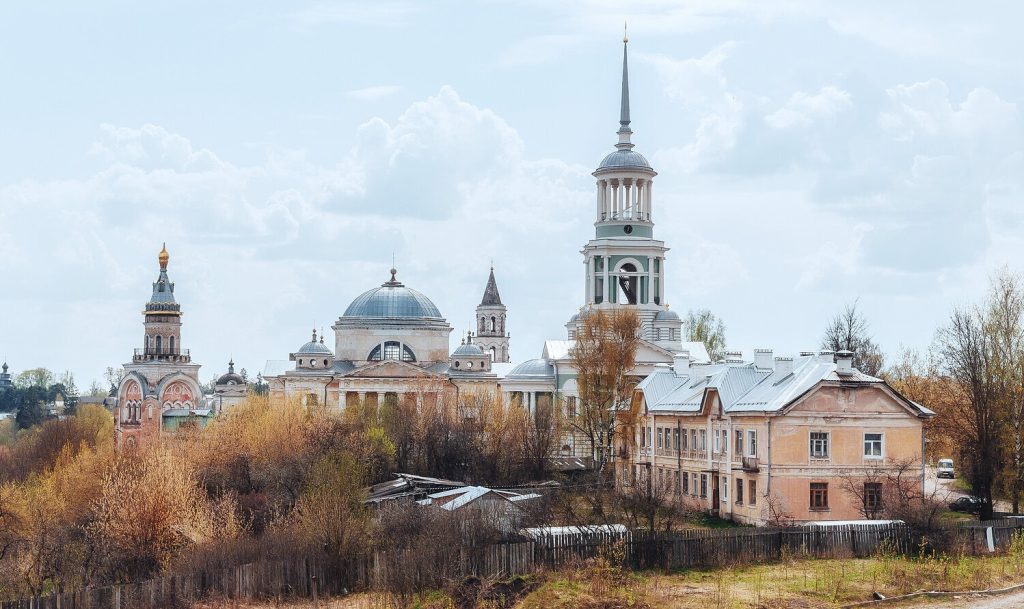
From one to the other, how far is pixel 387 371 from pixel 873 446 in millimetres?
40971

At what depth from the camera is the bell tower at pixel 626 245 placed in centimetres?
7881

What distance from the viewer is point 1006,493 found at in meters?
49.1

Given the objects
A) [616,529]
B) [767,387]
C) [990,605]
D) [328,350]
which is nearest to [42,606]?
[616,529]

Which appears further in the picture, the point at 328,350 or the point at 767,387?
the point at 328,350

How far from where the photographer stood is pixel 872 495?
44.2 metres

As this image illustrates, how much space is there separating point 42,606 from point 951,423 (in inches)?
1250

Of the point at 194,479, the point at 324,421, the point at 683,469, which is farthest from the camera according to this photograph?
the point at 324,421

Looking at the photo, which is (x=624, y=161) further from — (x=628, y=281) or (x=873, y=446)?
(x=873, y=446)

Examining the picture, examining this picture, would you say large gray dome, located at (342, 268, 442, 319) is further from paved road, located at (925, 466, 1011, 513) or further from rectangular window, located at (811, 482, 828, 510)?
rectangular window, located at (811, 482, 828, 510)

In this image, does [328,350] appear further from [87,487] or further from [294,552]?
[294,552]

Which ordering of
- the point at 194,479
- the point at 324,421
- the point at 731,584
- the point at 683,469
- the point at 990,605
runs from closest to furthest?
the point at 990,605 → the point at 731,584 → the point at 194,479 → the point at 683,469 → the point at 324,421

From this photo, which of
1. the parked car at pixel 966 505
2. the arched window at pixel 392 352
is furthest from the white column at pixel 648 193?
the parked car at pixel 966 505

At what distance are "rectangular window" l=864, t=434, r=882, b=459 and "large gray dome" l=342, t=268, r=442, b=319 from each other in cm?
4596

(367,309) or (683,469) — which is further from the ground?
(367,309)
